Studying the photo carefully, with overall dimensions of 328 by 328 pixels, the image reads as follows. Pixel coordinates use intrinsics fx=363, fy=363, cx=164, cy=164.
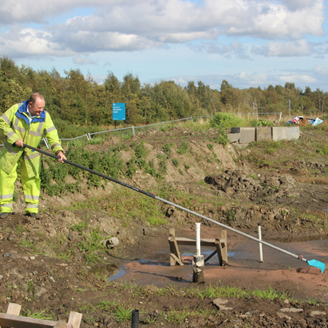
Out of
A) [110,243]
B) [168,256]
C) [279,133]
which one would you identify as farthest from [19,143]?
[279,133]

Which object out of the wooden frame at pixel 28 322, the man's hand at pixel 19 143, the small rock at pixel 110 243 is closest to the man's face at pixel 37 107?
the man's hand at pixel 19 143

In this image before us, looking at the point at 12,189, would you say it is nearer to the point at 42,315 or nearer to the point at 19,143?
the point at 19,143

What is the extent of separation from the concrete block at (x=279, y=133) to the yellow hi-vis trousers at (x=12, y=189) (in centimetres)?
1574

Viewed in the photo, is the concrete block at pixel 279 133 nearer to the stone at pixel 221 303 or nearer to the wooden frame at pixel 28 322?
the stone at pixel 221 303

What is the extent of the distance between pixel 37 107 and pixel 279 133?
16.6 metres

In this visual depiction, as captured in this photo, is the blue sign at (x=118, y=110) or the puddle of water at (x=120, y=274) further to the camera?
the blue sign at (x=118, y=110)

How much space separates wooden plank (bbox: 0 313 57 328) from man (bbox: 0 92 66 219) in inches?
136

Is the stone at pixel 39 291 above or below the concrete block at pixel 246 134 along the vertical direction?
below

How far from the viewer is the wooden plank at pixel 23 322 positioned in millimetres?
3082

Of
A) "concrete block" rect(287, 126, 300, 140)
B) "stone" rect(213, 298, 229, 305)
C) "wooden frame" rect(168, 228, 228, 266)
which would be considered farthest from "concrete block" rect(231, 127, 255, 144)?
"stone" rect(213, 298, 229, 305)

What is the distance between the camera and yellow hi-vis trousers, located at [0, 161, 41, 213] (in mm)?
6422

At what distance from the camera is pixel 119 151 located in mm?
12609

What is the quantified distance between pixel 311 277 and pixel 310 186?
Answer: 8.00 metres

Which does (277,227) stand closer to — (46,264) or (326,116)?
(46,264)
